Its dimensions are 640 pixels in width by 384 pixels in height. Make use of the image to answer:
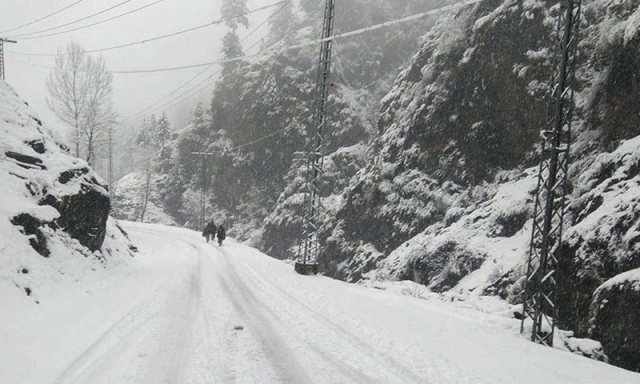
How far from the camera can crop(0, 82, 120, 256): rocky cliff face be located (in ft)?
36.9

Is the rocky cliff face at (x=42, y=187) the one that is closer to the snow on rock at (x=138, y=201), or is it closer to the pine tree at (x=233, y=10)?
the snow on rock at (x=138, y=201)

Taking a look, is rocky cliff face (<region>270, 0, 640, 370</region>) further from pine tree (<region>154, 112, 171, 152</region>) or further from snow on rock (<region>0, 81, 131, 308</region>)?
pine tree (<region>154, 112, 171, 152</region>)

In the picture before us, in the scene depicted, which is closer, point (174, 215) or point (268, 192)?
point (268, 192)

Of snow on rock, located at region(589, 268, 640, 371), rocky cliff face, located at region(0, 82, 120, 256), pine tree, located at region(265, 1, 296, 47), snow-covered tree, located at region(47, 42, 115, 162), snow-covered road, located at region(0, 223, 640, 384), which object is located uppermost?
pine tree, located at region(265, 1, 296, 47)

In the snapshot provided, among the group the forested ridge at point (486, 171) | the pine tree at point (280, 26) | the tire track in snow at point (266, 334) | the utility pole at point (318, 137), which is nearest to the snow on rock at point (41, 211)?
the tire track in snow at point (266, 334)

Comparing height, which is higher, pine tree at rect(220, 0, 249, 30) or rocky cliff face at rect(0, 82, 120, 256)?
pine tree at rect(220, 0, 249, 30)

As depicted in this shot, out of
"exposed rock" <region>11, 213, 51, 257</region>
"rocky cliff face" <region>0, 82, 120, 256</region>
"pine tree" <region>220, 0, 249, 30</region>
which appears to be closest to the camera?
"exposed rock" <region>11, 213, 51, 257</region>

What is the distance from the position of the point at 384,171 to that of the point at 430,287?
→ 10.4m

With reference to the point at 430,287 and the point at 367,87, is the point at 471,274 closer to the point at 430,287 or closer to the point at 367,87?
the point at 430,287

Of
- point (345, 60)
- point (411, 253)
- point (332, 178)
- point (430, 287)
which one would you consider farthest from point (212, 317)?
point (345, 60)

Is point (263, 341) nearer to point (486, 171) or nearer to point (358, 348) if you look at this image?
point (358, 348)

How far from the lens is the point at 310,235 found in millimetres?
16984

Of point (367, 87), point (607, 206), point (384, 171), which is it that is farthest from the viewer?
point (367, 87)

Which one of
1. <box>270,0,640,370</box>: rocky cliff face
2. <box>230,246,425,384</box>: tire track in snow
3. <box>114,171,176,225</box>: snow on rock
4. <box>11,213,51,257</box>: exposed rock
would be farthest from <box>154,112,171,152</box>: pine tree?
<box>230,246,425,384</box>: tire track in snow
